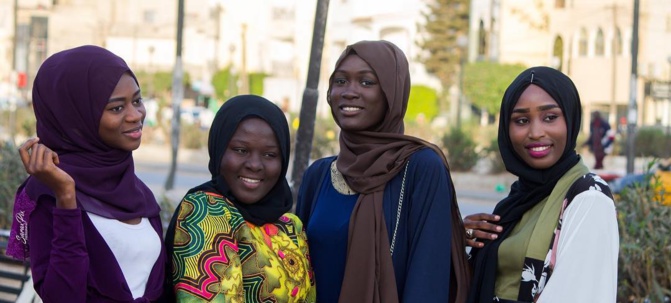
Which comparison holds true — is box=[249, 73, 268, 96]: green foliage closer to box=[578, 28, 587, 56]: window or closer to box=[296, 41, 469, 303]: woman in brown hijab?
box=[578, 28, 587, 56]: window

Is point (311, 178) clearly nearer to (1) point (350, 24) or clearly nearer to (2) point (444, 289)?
(2) point (444, 289)

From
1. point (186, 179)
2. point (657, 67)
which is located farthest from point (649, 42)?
point (186, 179)

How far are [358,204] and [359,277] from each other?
261mm

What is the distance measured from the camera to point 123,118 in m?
3.10

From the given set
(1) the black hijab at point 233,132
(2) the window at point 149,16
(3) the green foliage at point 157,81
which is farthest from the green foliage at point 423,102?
(1) the black hijab at point 233,132

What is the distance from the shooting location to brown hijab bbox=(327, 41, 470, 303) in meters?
3.53

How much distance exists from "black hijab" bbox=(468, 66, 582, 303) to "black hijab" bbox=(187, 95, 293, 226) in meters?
0.74

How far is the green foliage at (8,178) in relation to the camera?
8164 millimetres

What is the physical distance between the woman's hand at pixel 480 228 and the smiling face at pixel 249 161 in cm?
80

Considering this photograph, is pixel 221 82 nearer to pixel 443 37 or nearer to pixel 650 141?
pixel 443 37

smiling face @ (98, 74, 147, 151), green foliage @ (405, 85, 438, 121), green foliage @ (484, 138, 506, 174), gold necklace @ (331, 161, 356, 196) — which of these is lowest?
green foliage @ (484, 138, 506, 174)

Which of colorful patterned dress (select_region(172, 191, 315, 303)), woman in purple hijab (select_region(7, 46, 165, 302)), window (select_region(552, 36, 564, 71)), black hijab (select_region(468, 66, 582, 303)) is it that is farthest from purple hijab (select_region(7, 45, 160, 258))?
window (select_region(552, 36, 564, 71))

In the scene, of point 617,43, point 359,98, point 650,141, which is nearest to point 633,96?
point 650,141

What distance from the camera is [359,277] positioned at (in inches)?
140
